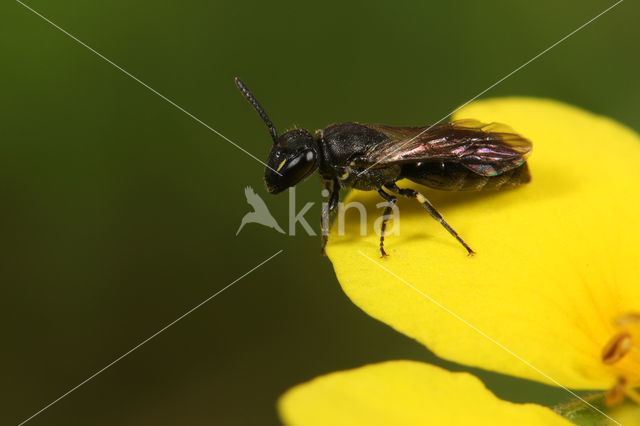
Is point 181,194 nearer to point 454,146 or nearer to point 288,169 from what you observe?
point 288,169

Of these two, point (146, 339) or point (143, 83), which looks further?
point (143, 83)

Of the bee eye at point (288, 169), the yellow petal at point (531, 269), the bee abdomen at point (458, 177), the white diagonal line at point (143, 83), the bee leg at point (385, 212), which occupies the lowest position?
the yellow petal at point (531, 269)

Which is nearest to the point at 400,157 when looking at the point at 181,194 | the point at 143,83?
the point at 181,194

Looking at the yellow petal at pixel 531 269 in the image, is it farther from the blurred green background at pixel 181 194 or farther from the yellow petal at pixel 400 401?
the blurred green background at pixel 181 194

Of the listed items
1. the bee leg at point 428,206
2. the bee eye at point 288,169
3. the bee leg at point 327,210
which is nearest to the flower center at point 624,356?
the bee leg at point 428,206

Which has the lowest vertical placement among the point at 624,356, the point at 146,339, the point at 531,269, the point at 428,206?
the point at 146,339

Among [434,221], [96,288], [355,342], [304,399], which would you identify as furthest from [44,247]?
[304,399]

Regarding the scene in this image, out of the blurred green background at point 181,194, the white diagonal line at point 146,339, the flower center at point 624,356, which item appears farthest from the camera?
the blurred green background at point 181,194

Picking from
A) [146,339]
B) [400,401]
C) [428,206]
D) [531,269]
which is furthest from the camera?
[146,339]
